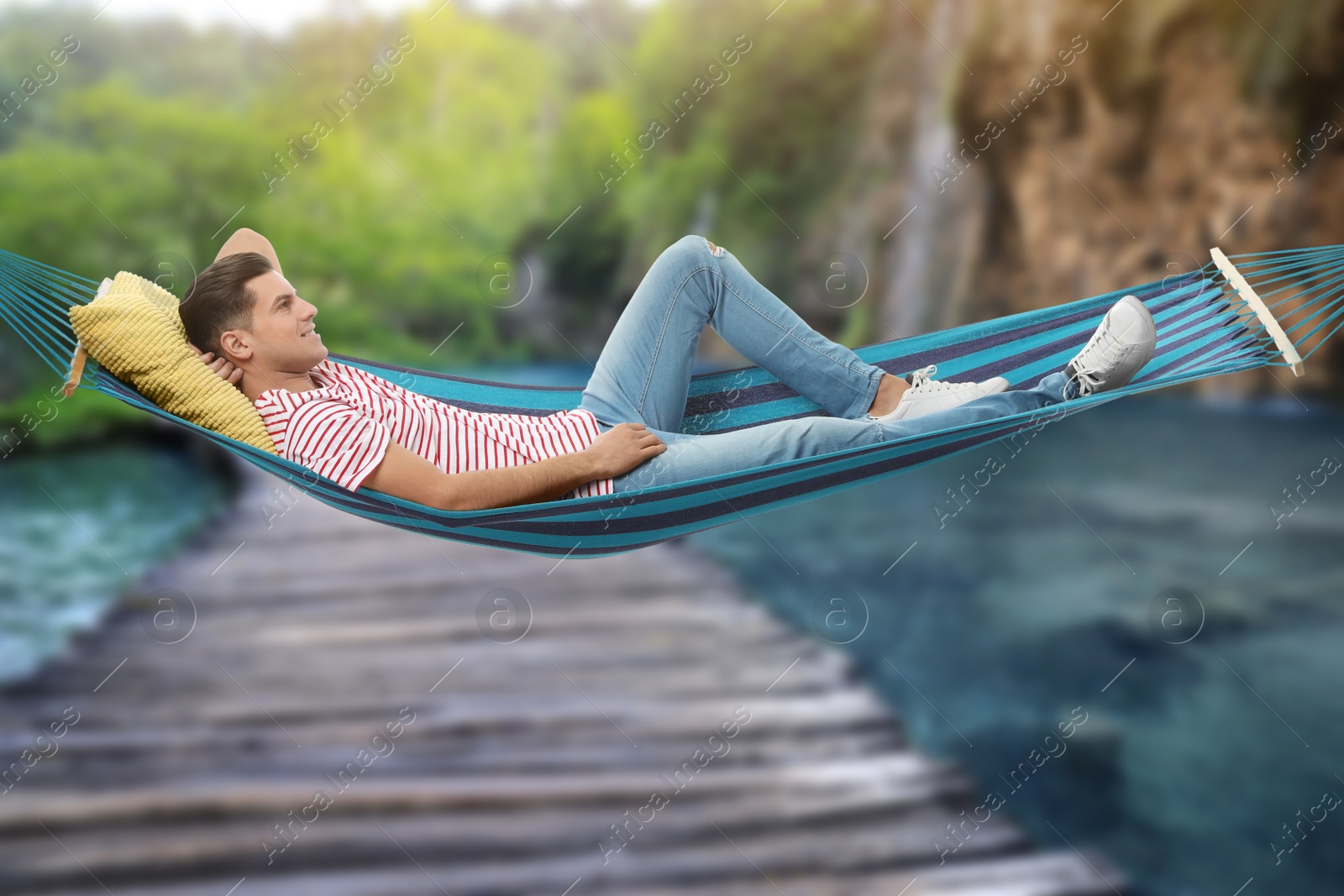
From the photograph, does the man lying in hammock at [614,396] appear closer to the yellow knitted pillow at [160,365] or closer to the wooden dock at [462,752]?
the yellow knitted pillow at [160,365]

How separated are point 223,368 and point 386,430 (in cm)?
23

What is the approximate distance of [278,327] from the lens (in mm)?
1350

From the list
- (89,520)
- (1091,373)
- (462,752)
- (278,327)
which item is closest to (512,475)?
(278,327)

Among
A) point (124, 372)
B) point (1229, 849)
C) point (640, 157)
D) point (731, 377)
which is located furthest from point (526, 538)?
point (640, 157)

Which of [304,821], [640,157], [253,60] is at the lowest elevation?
[304,821]

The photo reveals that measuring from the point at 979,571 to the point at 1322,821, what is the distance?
2243 millimetres

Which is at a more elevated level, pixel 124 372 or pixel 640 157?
pixel 640 157

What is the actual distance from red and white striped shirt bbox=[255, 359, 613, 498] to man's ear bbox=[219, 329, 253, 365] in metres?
0.05

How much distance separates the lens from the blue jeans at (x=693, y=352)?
151 centimetres

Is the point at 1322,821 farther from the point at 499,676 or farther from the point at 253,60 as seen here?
the point at 253,60

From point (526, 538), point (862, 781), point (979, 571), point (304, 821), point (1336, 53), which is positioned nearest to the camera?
point (526, 538)

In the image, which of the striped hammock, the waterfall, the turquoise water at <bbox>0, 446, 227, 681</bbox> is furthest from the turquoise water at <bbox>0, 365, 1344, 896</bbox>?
the striped hammock

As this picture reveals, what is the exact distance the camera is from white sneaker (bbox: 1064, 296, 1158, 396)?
1.46m

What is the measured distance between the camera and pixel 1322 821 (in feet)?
19.6
